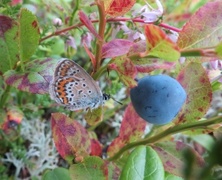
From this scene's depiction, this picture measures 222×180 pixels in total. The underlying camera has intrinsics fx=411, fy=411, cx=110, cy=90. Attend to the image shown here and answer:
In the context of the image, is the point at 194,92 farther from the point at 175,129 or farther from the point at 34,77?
the point at 34,77

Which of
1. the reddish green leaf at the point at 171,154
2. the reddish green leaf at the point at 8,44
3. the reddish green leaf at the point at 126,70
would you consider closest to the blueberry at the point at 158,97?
the reddish green leaf at the point at 126,70

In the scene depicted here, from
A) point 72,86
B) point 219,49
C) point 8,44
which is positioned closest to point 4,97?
point 8,44

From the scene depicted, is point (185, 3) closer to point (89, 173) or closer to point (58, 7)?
point (58, 7)

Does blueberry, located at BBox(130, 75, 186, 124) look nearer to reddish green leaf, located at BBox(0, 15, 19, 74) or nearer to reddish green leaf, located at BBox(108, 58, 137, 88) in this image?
reddish green leaf, located at BBox(108, 58, 137, 88)

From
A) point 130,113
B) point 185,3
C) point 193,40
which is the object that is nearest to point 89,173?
point 130,113

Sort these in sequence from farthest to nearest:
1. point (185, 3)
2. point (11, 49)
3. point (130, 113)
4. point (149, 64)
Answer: point (185, 3) → point (130, 113) → point (11, 49) → point (149, 64)
